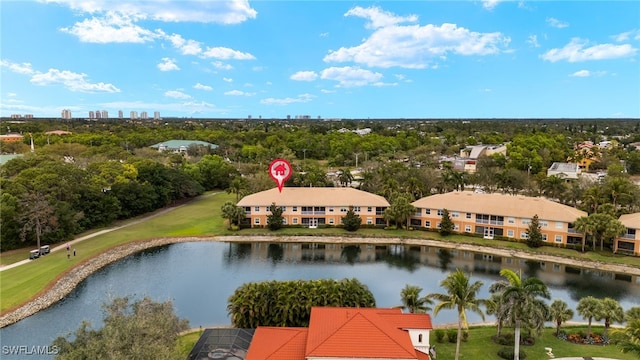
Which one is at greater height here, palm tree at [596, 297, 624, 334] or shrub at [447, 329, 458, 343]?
palm tree at [596, 297, 624, 334]

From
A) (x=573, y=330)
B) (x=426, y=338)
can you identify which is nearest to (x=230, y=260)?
(x=426, y=338)

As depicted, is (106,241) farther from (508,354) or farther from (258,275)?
(508,354)

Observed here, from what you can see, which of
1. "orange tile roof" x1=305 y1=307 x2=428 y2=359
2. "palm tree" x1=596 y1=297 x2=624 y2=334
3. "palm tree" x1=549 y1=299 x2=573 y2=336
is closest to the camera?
"orange tile roof" x1=305 y1=307 x2=428 y2=359

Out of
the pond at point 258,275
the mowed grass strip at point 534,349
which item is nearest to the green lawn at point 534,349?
the mowed grass strip at point 534,349

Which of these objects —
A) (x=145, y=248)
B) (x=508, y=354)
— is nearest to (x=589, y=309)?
(x=508, y=354)

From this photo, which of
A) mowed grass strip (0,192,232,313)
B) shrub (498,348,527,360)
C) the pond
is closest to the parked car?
mowed grass strip (0,192,232,313)

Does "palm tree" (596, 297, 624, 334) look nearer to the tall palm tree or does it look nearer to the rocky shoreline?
the tall palm tree

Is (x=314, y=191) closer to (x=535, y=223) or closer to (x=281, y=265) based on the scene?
(x=281, y=265)

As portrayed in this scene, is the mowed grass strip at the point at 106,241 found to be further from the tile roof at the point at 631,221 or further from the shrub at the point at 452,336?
the tile roof at the point at 631,221
